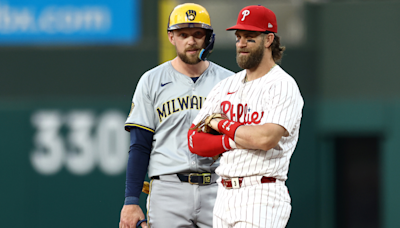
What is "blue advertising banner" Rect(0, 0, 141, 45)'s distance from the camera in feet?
22.0

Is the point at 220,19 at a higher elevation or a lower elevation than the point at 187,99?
higher

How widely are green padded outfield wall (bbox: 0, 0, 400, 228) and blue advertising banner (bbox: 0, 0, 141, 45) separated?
0.13 metres

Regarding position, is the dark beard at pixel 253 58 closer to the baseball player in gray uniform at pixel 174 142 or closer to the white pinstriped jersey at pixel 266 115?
the white pinstriped jersey at pixel 266 115

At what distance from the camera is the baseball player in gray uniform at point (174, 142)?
9.38 feet

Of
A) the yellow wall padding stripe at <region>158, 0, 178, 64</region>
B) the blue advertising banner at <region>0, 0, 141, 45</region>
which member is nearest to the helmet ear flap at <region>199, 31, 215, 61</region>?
the yellow wall padding stripe at <region>158, 0, 178, 64</region>

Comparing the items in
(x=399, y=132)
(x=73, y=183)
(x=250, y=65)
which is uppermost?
(x=250, y=65)

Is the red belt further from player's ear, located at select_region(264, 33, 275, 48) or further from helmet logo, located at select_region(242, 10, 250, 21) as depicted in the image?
helmet logo, located at select_region(242, 10, 250, 21)

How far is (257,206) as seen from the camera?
233 cm

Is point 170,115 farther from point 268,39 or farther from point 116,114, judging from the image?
point 116,114

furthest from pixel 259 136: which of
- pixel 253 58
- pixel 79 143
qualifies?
pixel 79 143

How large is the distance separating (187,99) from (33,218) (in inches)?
160

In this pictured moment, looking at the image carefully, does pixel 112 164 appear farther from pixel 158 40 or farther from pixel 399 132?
pixel 399 132

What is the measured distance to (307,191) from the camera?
6.40 metres

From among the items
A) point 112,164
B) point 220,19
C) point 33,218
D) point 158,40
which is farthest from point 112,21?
point 33,218
